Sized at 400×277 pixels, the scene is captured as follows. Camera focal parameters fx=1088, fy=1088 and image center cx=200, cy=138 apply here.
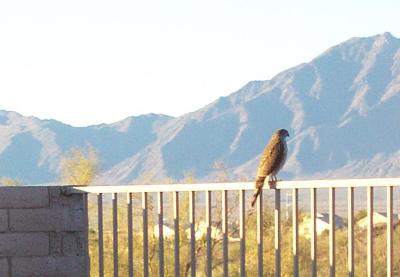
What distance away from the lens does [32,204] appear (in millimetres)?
5859

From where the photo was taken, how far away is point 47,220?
231 inches

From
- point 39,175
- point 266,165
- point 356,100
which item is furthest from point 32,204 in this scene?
point 356,100

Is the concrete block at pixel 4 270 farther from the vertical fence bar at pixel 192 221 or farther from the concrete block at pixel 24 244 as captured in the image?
the vertical fence bar at pixel 192 221

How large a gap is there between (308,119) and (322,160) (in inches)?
773

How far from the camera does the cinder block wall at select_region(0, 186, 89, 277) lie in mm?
5809

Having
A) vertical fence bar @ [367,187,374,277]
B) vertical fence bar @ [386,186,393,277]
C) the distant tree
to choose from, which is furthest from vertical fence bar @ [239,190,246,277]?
the distant tree

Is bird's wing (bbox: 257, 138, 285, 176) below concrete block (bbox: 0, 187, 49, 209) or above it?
above

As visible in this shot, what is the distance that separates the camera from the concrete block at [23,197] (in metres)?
5.81

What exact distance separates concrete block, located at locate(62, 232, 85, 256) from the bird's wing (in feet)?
3.76

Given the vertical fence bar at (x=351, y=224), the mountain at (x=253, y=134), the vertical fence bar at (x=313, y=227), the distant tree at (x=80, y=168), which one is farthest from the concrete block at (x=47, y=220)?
the mountain at (x=253, y=134)

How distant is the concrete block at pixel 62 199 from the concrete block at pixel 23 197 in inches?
Answer: 1.3

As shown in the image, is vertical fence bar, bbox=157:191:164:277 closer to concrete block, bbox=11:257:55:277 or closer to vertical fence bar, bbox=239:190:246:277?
vertical fence bar, bbox=239:190:246:277

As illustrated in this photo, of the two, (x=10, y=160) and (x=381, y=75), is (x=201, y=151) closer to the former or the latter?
(x=10, y=160)

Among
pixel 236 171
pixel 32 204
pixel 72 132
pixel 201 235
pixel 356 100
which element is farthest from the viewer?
pixel 356 100
